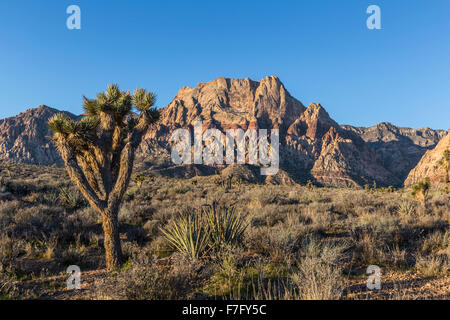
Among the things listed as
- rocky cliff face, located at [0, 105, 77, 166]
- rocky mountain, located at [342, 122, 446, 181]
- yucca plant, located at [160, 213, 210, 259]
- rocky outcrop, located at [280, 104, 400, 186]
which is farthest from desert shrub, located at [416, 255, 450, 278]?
rocky mountain, located at [342, 122, 446, 181]

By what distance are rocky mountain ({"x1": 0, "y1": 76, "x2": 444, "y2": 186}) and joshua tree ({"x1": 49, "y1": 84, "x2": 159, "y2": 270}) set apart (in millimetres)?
73890

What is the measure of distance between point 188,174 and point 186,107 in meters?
117

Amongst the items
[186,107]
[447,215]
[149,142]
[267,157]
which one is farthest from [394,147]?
[447,215]

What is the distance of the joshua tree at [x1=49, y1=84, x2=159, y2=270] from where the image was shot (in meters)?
6.47

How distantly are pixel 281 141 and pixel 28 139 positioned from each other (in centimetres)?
14018

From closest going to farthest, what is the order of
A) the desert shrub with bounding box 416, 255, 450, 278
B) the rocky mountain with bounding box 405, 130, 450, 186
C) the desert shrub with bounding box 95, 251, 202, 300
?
the desert shrub with bounding box 95, 251, 202, 300
the desert shrub with bounding box 416, 255, 450, 278
the rocky mountain with bounding box 405, 130, 450, 186

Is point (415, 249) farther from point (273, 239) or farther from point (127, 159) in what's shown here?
point (127, 159)

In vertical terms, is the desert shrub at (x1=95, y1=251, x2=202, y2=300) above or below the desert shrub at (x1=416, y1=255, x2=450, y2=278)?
above

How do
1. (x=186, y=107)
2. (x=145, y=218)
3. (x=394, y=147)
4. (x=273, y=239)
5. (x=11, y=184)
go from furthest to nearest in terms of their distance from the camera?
(x=186, y=107) → (x=394, y=147) → (x=11, y=184) → (x=145, y=218) → (x=273, y=239)

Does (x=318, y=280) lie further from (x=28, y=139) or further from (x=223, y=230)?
(x=28, y=139)

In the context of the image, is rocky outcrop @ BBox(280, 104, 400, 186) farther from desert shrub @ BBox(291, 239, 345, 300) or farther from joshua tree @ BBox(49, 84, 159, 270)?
joshua tree @ BBox(49, 84, 159, 270)

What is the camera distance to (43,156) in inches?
4678

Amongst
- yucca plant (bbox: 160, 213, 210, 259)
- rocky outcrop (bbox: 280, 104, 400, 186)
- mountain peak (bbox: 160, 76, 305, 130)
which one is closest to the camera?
yucca plant (bbox: 160, 213, 210, 259)

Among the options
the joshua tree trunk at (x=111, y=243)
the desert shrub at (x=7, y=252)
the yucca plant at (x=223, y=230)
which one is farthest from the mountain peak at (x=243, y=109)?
the desert shrub at (x=7, y=252)
